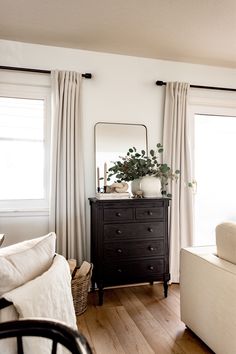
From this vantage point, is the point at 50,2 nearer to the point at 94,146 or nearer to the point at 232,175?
the point at 94,146

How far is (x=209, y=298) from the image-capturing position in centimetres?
199

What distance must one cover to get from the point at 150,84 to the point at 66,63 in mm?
1010

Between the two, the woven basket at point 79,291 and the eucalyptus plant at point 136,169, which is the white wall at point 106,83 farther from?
the woven basket at point 79,291

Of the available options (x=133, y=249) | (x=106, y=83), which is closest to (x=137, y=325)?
(x=133, y=249)

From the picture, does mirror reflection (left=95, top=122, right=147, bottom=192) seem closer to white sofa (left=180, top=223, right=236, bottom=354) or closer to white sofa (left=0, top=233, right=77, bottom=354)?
white sofa (left=180, top=223, right=236, bottom=354)

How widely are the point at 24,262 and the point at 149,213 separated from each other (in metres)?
1.75

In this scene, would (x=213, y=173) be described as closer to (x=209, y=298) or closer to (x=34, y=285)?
(x=209, y=298)

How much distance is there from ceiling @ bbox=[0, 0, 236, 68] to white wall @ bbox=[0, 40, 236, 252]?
108 mm

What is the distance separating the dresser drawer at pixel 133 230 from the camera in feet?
9.30

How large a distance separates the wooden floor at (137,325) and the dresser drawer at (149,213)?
2.72 ft

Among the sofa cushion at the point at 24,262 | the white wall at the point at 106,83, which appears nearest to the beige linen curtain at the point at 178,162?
the white wall at the point at 106,83

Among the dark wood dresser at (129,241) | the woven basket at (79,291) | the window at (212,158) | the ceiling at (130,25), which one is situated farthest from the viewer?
the window at (212,158)

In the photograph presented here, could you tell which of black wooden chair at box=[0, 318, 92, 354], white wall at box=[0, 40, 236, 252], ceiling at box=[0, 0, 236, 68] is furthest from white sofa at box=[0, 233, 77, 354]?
ceiling at box=[0, 0, 236, 68]

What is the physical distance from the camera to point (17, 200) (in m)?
3.14
